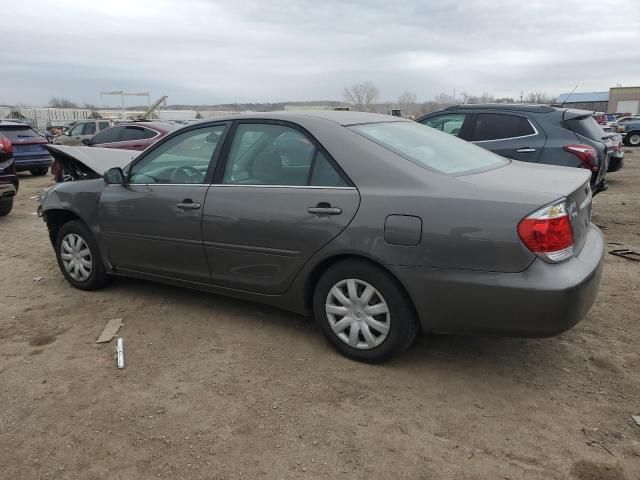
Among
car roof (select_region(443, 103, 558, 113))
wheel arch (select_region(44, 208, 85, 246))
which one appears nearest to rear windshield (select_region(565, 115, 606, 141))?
car roof (select_region(443, 103, 558, 113))

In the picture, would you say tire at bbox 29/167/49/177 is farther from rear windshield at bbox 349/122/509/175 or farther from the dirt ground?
rear windshield at bbox 349/122/509/175

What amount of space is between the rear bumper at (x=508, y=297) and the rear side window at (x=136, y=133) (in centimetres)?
951

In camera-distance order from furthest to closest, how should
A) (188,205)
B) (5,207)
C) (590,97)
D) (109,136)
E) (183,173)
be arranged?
1. (590,97)
2. (109,136)
3. (5,207)
4. (183,173)
5. (188,205)

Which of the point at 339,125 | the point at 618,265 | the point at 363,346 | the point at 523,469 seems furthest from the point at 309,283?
the point at 618,265

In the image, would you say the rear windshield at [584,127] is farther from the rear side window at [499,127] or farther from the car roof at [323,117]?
the car roof at [323,117]

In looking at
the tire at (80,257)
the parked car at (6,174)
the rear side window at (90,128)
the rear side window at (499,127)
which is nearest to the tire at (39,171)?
the rear side window at (90,128)

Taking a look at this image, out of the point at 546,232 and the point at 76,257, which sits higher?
the point at 546,232

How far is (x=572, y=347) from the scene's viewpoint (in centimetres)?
358

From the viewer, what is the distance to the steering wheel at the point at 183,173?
404cm

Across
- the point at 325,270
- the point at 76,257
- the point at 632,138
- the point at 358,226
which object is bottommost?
the point at 76,257

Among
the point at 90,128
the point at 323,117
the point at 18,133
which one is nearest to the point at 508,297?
the point at 323,117

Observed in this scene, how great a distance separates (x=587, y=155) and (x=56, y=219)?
587cm

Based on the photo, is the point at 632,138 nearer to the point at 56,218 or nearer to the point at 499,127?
the point at 499,127

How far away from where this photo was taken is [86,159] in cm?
509
